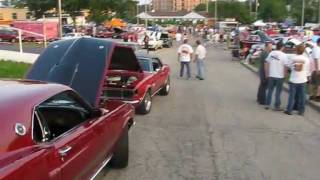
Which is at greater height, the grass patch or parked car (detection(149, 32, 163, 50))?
the grass patch

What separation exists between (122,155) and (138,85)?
14.9ft

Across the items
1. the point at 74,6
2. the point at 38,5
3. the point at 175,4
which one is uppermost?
the point at 175,4

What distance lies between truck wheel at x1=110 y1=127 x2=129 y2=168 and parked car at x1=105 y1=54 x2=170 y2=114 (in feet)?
13.5

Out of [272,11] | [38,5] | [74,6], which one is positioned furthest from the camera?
[272,11]

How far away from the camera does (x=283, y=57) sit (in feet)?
41.1

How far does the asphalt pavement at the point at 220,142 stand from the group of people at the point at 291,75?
1.15 feet

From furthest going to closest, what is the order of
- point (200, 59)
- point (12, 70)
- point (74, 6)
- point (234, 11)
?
point (234, 11) < point (74, 6) < point (200, 59) < point (12, 70)

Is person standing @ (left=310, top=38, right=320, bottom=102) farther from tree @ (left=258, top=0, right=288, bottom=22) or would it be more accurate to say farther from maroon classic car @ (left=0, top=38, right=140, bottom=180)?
tree @ (left=258, top=0, right=288, bottom=22)

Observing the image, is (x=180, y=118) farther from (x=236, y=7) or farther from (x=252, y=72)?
(x=236, y=7)

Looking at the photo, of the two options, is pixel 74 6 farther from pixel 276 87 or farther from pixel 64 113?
pixel 64 113

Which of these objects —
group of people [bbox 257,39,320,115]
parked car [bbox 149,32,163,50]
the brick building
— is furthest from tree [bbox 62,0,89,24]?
the brick building

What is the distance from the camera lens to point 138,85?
450 inches

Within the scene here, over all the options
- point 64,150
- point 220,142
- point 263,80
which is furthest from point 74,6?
point 64,150

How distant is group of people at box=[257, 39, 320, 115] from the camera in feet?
38.6
